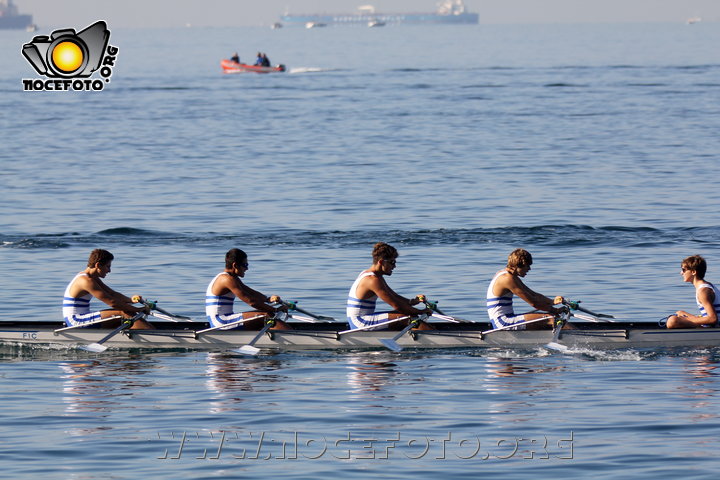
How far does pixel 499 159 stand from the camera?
50656mm

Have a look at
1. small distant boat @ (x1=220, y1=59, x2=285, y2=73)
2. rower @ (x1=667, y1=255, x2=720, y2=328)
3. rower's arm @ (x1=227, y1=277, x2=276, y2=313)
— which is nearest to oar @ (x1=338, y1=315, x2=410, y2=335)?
rower's arm @ (x1=227, y1=277, x2=276, y2=313)

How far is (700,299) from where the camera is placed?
19.7 m

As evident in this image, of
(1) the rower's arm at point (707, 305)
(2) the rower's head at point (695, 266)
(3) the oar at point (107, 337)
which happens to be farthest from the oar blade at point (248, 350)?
(1) the rower's arm at point (707, 305)

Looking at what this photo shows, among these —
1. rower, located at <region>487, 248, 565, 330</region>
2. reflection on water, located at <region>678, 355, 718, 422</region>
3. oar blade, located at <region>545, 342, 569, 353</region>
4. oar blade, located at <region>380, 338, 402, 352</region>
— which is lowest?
reflection on water, located at <region>678, 355, 718, 422</region>

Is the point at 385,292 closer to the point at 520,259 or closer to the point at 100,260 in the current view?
the point at 520,259

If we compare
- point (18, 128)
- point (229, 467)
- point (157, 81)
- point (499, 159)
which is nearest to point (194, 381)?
point (229, 467)

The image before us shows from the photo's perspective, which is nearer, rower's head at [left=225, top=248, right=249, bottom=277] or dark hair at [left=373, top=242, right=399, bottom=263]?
dark hair at [left=373, top=242, right=399, bottom=263]

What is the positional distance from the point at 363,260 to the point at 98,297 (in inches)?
444

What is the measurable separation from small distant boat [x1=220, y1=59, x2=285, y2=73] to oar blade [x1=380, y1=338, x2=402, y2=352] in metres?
85.0

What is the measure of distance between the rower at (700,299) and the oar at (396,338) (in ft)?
13.2

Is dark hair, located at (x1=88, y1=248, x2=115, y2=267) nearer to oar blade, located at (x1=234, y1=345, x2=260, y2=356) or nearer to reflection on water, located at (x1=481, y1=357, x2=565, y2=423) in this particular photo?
oar blade, located at (x1=234, y1=345, x2=260, y2=356)

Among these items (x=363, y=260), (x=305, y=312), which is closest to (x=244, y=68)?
(x=363, y=260)

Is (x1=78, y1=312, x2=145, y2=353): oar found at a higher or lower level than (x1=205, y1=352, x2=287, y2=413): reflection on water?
higher

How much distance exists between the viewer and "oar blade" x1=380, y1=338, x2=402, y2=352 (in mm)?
19953
